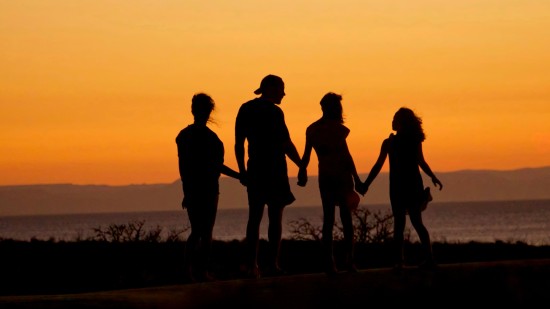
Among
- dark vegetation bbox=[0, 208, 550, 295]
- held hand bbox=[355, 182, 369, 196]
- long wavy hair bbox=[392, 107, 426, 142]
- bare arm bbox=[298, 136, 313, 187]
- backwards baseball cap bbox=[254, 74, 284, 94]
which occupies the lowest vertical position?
dark vegetation bbox=[0, 208, 550, 295]

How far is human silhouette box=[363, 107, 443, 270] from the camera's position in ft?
44.1

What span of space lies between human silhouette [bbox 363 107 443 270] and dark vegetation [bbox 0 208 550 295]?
9.57 ft

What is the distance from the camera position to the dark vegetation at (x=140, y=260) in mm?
15625

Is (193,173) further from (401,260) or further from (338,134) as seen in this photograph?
(401,260)

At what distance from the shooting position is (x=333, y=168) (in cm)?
1313

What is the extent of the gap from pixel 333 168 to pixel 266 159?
2.52 ft

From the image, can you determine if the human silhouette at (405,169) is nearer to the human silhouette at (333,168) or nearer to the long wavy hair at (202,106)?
the human silhouette at (333,168)

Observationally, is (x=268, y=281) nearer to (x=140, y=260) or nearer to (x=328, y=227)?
(x=328, y=227)

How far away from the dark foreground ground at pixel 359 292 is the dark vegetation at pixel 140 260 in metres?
3.49

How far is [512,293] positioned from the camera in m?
→ 11.6

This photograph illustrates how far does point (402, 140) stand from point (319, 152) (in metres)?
1.04

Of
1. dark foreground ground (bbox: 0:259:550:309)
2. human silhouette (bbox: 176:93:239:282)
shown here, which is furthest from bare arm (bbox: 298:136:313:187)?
dark foreground ground (bbox: 0:259:550:309)

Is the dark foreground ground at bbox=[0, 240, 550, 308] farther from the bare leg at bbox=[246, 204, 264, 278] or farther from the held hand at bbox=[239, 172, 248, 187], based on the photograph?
the held hand at bbox=[239, 172, 248, 187]

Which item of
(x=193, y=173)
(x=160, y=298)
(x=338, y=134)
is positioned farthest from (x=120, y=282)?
(x=160, y=298)
